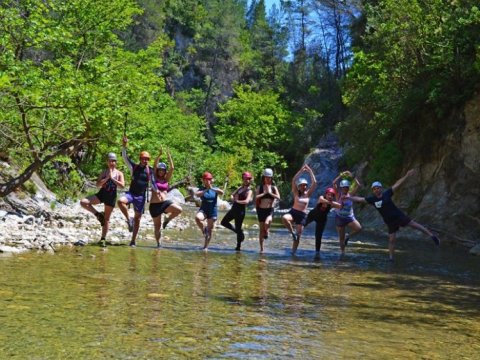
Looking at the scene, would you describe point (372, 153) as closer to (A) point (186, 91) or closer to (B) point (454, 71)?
(B) point (454, 71)

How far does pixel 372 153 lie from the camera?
28.0m

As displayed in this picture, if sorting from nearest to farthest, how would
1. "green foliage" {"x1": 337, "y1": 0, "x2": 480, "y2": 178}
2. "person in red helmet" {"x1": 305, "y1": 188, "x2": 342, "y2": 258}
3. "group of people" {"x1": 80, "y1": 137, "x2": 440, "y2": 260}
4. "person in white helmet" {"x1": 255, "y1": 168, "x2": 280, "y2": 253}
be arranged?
"group of people" {"x1": 80, "y1": 137, "x2": 440, "y2": 260} → "person in white helmet" {"x1": 255, "y1": 168, "x2": 280, "y2": 253} → "person in red helmet" {"x1": 305, "y1": 188, "x2": 342, "y2": 258} → "green foliage" {"x1": 337, "y1": 0, "x2": 480, "y2": 178}

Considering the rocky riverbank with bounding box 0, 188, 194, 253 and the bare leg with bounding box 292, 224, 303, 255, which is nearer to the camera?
the rocky riverbank with bounding box 0, 188, 194, 253

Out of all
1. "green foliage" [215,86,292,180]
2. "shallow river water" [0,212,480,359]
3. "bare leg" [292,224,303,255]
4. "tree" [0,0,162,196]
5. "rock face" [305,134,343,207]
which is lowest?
"shallow river water" [0,212,480,359]

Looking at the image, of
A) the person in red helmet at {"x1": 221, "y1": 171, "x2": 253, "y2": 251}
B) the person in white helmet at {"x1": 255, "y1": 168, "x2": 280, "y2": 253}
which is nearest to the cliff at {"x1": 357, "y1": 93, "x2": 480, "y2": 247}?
the person in white helmet at {"x1": 255, "y1": 168, "x2": 280, "y2": 253}

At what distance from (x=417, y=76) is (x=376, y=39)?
3.27 m

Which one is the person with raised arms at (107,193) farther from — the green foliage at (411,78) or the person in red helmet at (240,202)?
the green foliage at (411,78)

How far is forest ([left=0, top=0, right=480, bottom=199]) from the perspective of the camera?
556 inches

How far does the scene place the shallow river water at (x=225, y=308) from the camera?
4.69m

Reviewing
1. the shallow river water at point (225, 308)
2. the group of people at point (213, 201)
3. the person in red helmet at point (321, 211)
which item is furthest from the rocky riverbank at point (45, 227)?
the person in red helmet at point (321, 211)

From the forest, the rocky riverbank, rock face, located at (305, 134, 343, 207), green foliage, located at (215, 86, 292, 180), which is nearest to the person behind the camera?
the rocky riverbank

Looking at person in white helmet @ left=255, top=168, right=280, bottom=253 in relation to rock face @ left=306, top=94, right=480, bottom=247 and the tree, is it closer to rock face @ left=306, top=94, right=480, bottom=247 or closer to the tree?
the tree

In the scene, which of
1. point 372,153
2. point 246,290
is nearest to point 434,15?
point 372,153

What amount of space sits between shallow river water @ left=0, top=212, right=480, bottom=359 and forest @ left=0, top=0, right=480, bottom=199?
3.41 metres
